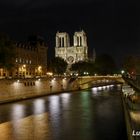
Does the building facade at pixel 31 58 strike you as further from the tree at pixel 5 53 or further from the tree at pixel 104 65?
the tree at pixel 5 53

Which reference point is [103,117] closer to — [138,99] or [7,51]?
[138,99]

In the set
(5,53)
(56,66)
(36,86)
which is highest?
(5,53)

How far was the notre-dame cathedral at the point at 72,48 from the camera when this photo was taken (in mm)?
146000

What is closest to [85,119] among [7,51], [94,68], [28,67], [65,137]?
[65,137]

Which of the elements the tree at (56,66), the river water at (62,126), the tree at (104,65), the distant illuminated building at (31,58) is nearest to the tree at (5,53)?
the river water at (62,126)

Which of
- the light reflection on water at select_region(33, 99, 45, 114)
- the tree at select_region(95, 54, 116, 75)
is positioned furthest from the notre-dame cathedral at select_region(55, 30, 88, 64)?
the light reflection on water at select_region(33, 99, 45, 114)

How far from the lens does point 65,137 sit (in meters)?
20.8

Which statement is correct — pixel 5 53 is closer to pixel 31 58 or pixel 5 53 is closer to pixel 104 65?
pixel 31 58

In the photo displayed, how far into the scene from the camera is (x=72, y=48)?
484 feet

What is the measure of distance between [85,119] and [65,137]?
7.55 meters

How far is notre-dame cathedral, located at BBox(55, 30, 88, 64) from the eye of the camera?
146000mm

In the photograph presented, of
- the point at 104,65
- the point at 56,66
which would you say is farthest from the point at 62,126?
the point at 104,65

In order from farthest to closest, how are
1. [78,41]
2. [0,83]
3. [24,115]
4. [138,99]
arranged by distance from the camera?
1. [78,41]
2. [0,83]
3. [138,99]
4. [24,115]

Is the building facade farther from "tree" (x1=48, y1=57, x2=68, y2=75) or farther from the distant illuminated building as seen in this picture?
"tree" (x1=48, y1=57, x2=68, y2=75)
